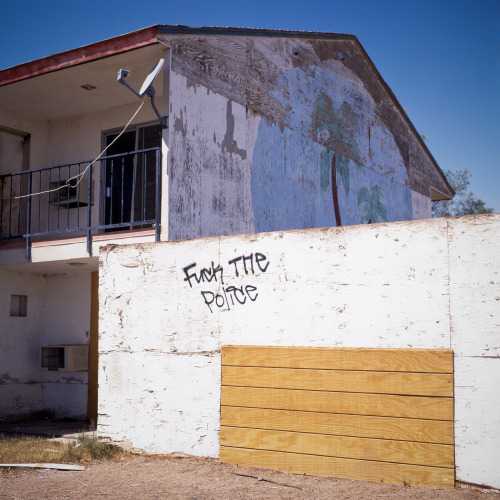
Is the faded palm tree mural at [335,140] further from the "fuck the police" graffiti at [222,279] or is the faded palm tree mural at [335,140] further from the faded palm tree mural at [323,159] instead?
the "fuck the police" graffiti at [222,279]

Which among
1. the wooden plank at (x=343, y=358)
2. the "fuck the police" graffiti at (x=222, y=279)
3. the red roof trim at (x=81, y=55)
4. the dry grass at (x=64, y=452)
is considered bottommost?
the dry grass at (x=64, y=452)

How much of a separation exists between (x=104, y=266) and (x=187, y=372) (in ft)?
5.67

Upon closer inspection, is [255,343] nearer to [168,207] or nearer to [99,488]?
[99,488]

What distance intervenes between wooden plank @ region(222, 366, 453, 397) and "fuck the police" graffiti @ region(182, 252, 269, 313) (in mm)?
685

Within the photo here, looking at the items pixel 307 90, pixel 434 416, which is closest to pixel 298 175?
pixel 307 90

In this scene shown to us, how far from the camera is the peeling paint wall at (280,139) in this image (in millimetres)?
8555

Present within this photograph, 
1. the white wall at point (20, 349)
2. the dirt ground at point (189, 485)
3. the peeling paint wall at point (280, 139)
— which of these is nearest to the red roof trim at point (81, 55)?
the peeling paint wall at point (280, 139)

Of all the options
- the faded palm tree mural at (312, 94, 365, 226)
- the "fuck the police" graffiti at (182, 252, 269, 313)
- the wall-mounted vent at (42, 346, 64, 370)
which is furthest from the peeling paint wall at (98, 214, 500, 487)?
the faded palm tree mural at (312, 94, 365, 226)

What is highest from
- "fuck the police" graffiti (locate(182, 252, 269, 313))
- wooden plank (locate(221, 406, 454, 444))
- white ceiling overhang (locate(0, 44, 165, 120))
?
white ceiling overhang (locate(0, 44, 165, 120))

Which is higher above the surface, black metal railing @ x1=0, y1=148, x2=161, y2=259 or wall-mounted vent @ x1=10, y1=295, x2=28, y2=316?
black metal railing @ x1=0, y1=148, x2=161, y2=259

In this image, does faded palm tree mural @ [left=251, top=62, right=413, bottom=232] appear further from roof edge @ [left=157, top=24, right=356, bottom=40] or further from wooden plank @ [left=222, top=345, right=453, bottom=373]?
wooden plank @ [left=222, top=345, right=453, bottom=373]

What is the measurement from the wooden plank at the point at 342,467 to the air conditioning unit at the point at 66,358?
4.34m

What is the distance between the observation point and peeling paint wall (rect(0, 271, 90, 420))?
9.65 metres

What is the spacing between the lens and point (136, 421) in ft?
21.8
